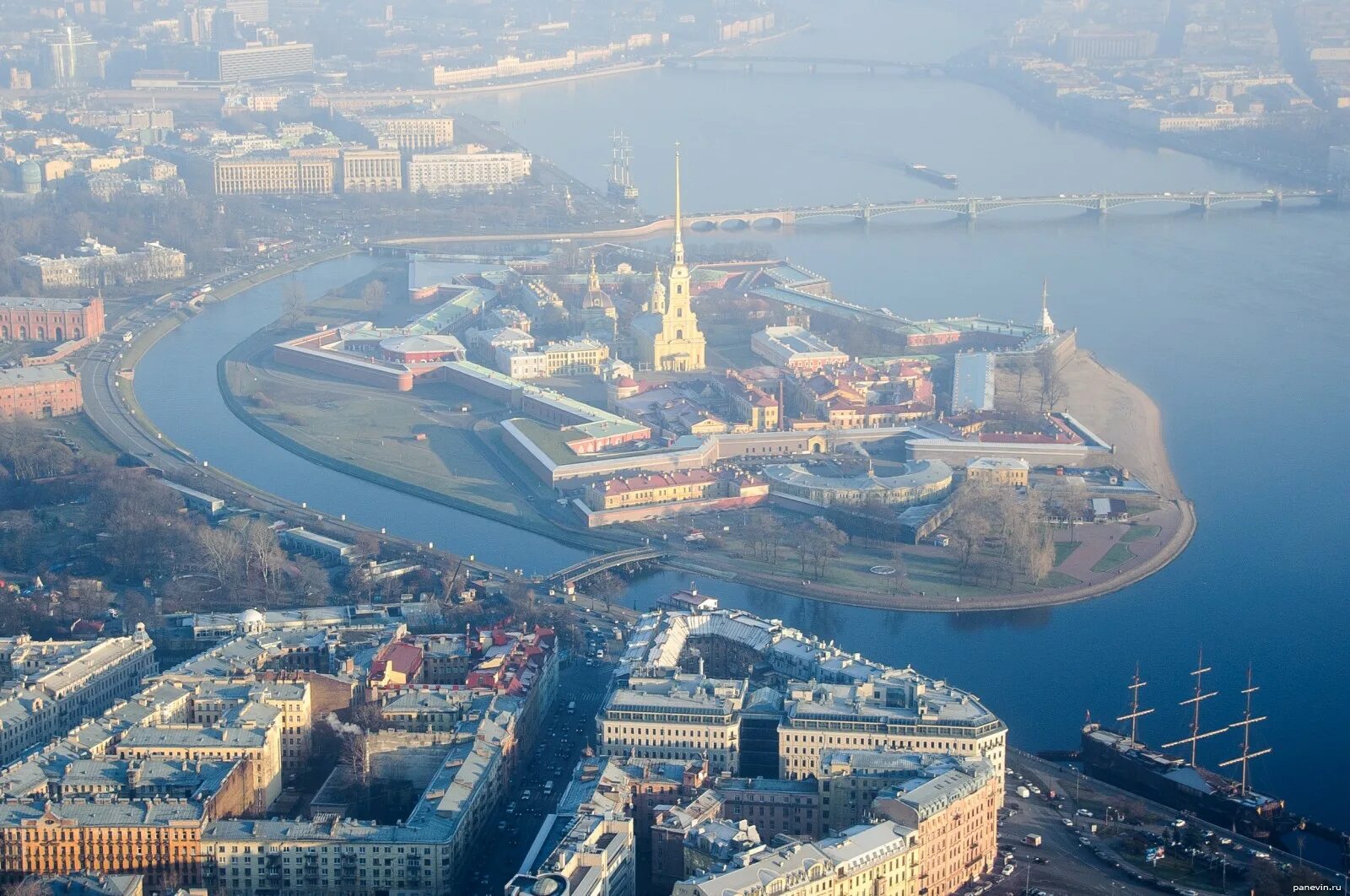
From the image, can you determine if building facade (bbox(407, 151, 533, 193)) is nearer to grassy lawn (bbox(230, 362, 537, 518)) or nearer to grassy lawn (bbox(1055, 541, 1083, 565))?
grassy lawn (bbox(230, 362, 537, 518))

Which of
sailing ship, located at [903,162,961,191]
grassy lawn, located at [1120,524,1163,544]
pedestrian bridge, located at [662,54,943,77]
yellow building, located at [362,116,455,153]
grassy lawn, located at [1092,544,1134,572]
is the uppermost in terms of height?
pedestrian bridge, located at [662,54,943,77]

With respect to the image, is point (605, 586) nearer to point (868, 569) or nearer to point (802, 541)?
point (802, 541)

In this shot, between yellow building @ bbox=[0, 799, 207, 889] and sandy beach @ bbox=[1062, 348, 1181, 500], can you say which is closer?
yellow building @ bbox=[0, 799, 207, 889]

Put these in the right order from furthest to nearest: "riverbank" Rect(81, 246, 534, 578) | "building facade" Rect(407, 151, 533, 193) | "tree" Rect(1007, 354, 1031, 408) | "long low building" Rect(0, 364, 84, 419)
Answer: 1. "building facade" Rect(407, 151, 533, 193)
2. "tree" Rect(1007, 354, 1031, 408)
3. "long low building" Rect(0, 364, 84, 419)
4. "riverbank" Rect(81, 246, 534, 578)

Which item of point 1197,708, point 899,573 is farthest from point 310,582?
point 1197,708

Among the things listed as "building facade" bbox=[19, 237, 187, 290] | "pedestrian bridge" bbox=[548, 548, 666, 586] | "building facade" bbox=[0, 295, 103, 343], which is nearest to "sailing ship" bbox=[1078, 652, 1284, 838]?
"pedestrian bridge" bbox=[548, 548, 666, 586]

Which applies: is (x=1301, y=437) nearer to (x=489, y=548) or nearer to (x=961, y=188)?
(x=489, y=548)
